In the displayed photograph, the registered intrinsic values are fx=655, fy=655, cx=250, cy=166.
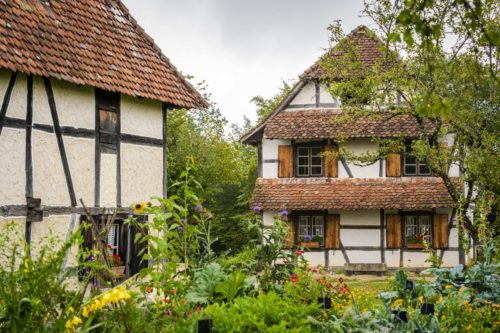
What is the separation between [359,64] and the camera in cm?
1705

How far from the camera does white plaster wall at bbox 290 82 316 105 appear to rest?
2248 centimetres

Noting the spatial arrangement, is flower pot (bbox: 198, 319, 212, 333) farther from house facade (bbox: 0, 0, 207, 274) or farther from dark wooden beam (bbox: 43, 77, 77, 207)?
dark wooden beam (bbox: 43, 77, 77, 207)

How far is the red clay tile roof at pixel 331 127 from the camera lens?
70.4 ft

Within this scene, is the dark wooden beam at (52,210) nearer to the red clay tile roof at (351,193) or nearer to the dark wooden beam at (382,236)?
the red clay tile roof at (351,193)

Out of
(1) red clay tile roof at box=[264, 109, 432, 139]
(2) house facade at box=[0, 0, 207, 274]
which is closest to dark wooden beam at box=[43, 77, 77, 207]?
(2) house facade at box=[0, 0, 207, 274]

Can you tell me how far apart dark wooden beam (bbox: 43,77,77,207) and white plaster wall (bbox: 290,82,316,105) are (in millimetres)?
11999

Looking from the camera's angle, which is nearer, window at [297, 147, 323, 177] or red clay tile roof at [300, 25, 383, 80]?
red clay tile roof at [300, 25, 383, 80]

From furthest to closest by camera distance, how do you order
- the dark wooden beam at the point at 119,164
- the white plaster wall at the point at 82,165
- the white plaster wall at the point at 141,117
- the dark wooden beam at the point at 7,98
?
the white plaster wall at the point at 141,117 → the dark wooden beam at the point at 119,164 → the white plaster wall at the point at 82,165 → the dark wooden beam at the point at 7,98

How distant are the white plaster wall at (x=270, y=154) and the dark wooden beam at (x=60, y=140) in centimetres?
1133

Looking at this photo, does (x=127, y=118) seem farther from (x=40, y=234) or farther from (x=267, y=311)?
(x=267, y=311)

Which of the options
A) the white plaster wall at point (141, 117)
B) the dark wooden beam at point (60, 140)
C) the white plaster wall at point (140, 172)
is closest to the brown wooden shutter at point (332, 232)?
the white plaster wall at point (140, 172)

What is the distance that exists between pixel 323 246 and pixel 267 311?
693 inches

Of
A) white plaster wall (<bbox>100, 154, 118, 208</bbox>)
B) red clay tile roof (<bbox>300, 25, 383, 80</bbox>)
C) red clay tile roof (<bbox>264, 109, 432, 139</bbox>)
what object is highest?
red clay tile roof (<bbox>300, 25, 383, 80</bbox>)

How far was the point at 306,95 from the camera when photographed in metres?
22.6
